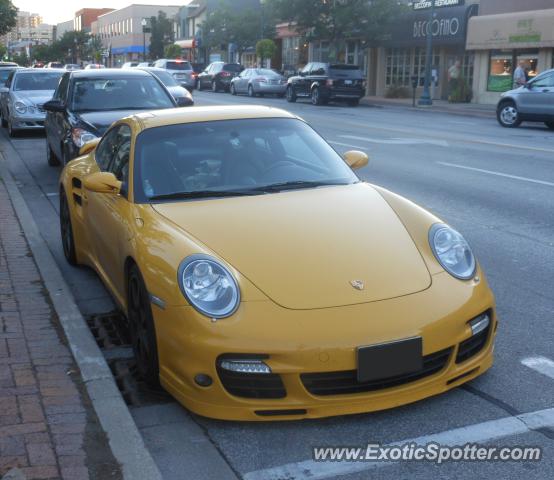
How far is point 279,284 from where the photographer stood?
3.85 meters

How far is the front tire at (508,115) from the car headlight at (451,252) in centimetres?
1858

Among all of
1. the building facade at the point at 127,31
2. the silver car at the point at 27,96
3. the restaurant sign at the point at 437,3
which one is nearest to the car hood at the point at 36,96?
the silver car at the point at 27,96

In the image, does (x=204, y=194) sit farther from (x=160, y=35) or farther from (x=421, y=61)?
(x=160, y=35)

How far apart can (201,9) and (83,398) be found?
7713 centimetres

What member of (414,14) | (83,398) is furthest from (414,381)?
(414,14)

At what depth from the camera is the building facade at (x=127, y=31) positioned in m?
99.1

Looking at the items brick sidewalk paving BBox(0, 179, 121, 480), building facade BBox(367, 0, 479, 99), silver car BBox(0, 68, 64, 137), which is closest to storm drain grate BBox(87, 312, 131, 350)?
brick sidewalk paving BBox(0, 179, 121, 480)

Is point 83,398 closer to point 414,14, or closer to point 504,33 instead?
point 504,33

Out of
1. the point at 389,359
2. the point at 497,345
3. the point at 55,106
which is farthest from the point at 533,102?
the point at 389,359

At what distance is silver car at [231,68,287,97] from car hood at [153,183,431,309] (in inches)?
1364

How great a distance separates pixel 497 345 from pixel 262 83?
3498 centimetres

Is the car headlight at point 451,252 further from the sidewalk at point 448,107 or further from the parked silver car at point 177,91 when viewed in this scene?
the sidewalk at point 448,107

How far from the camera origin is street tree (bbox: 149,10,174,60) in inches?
3169

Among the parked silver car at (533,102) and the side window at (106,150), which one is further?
the parked silver car at (533,102)
